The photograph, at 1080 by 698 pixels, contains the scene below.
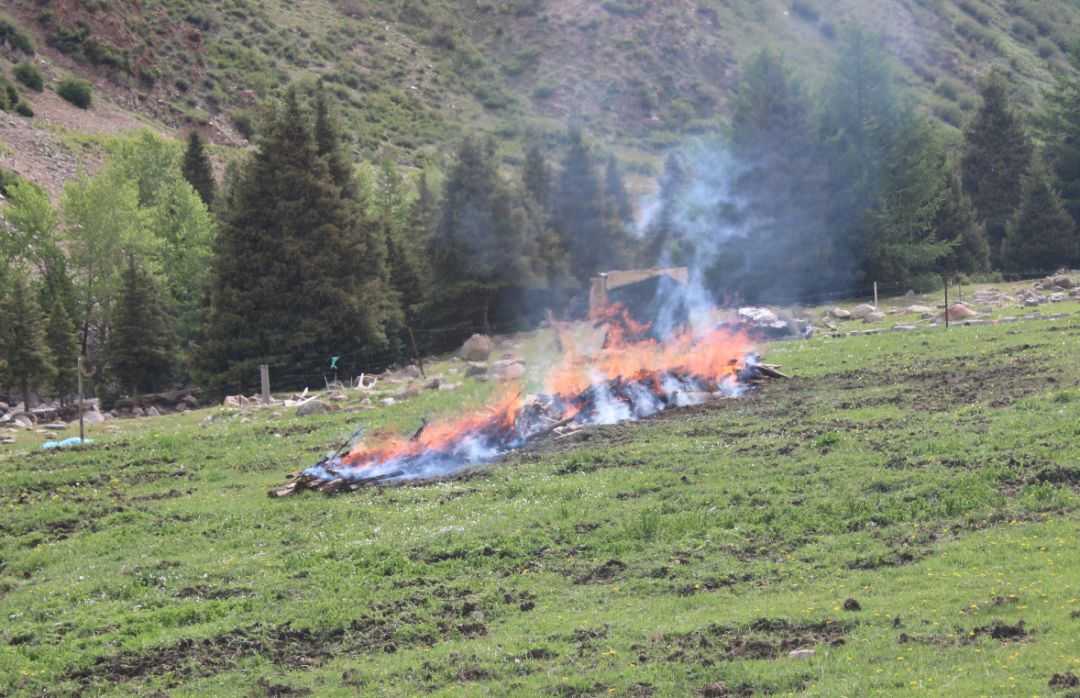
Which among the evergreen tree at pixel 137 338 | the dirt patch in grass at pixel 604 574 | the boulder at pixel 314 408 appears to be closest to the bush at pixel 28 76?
the evergreen tree at pixel 137 338

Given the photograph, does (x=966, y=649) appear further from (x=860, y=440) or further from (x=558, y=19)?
(x=558, y=19)

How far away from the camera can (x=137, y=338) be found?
52812 mm

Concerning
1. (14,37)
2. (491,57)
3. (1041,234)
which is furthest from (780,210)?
(491,57)

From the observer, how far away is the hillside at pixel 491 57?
342 feet

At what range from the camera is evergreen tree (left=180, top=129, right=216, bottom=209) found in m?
81.1

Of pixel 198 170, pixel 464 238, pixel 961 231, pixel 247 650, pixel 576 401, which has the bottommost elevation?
pixel 247 650

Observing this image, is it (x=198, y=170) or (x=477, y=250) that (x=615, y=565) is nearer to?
(x=477, y=250)

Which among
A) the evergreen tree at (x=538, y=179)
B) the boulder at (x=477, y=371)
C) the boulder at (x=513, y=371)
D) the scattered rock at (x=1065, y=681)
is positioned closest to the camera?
the scattered rock at (x=1065, y=681)

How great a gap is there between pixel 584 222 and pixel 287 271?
73.4 feet

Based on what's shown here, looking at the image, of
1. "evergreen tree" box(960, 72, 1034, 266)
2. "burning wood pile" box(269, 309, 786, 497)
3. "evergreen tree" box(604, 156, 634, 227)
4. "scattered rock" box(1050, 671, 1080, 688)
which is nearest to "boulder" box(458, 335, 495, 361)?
"burning wood pile" box(269, 309, 786, 497)

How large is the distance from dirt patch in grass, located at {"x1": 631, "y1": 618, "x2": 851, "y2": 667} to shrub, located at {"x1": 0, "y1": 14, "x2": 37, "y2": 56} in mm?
97980

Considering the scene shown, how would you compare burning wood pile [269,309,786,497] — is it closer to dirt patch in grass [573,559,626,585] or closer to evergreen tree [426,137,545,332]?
dirt patch in grass [573,559,626,585]

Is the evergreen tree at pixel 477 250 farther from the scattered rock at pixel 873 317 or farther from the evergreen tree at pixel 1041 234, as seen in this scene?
the evergreen tree at pixel 1041 234

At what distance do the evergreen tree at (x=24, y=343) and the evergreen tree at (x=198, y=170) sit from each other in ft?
104
